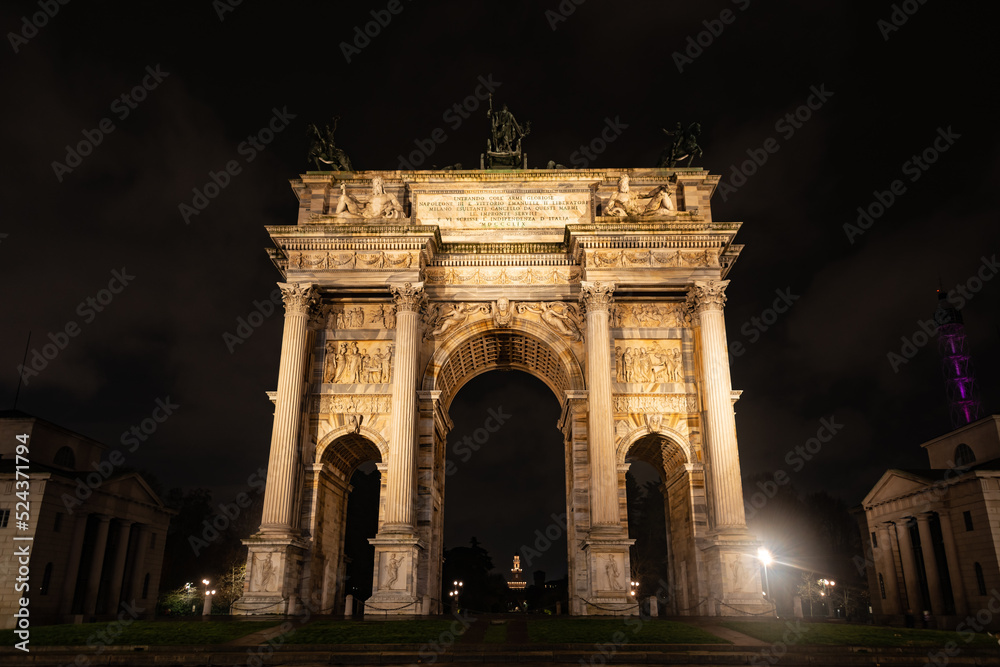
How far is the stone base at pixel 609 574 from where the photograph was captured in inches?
946

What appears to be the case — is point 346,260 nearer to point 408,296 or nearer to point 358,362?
point 408,296

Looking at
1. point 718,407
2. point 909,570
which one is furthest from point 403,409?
point 909,570

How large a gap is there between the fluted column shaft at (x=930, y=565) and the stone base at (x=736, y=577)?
14.3 metres

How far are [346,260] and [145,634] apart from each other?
1717 centimetres

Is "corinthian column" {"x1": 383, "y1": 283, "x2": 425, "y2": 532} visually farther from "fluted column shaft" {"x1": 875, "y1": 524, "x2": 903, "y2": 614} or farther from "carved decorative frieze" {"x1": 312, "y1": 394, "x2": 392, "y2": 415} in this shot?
"fluted column shaft" {"x1": 875, "y1": 524, "x2": 903, "y2": 614}

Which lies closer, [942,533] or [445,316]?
[445,316]

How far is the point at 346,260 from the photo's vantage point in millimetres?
30203

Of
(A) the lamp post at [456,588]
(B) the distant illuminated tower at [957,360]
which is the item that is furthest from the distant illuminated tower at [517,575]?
(B) the distant illuminated tower at [957,360]

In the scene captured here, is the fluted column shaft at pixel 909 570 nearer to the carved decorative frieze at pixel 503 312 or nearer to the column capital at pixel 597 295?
the column capital at pixel 597 295

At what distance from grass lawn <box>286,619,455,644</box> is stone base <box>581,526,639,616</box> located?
660cm

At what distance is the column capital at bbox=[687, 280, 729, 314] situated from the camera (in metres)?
29.0

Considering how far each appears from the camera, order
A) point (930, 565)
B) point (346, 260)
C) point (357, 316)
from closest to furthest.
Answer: point (346, 260) < point (357, 316) < point (930, 565)

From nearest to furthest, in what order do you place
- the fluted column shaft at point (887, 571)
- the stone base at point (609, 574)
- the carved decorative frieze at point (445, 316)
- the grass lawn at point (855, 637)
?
1. the grass lawn at point (855, 637)
2. the stone base at point (609, 574)
3. the carved decorative frieze at point (445, 316)
4. the fluted column shaft at point (887, 571)

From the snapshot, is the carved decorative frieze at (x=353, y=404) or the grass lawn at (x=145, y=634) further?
the carved decorative frieze at (x=353, y=404)
